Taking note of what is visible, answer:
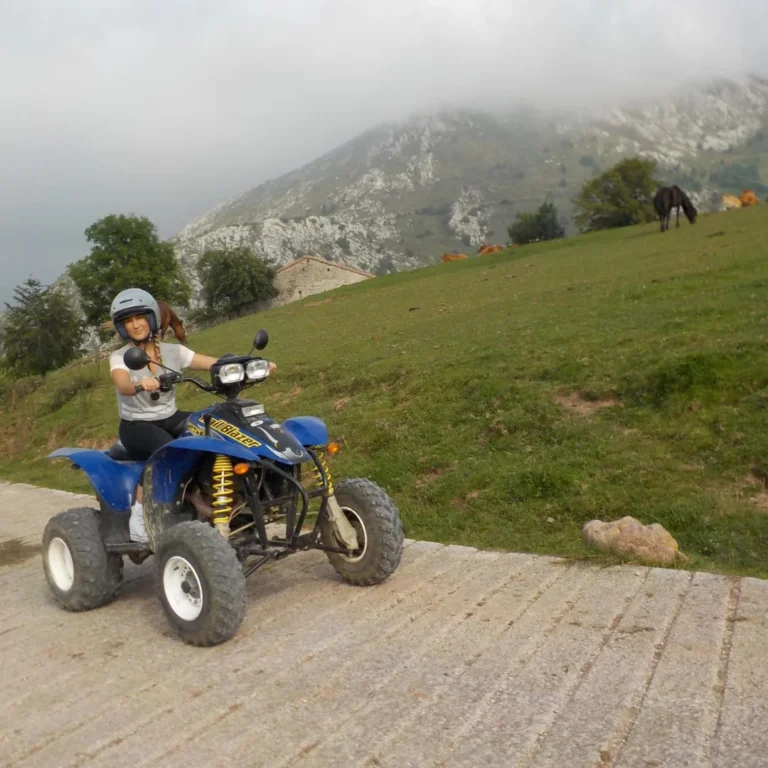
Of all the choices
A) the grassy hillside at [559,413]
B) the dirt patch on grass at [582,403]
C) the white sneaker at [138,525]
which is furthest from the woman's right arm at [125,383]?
the dirt patch on grass at [582,403]

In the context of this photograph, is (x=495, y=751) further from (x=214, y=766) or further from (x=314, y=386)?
(x=314, y=386)

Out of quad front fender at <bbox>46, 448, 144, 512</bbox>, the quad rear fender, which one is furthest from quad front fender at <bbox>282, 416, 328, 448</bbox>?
quad front fender at <bbox>46, 448, 144, 512</bbox>

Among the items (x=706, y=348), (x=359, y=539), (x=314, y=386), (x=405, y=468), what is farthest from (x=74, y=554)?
(x=314, y=386)

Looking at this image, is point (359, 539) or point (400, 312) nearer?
point (359, 539)

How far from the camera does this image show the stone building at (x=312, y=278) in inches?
3182

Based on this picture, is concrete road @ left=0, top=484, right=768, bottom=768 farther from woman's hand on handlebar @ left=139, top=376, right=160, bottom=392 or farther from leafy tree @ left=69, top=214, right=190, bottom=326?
leafy tree @ left=69, top=214, right=190, bottom=326

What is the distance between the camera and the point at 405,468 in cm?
906

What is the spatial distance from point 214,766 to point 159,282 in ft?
187

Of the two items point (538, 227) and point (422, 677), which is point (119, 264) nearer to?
point (538, 227)

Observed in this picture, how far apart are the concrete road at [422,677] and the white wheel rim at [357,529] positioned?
256 millimetres

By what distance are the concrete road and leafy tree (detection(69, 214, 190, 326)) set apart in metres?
54.9

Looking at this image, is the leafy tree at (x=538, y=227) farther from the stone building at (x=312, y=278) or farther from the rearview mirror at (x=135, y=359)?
the rearview mirror at (x=135, y=359)

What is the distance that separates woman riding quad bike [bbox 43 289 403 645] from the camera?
470 centimetres

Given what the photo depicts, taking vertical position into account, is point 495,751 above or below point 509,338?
below
